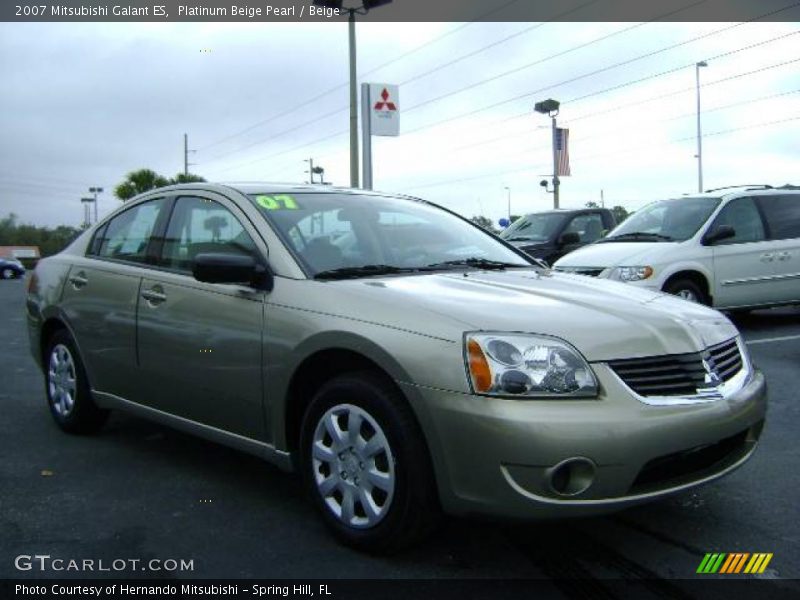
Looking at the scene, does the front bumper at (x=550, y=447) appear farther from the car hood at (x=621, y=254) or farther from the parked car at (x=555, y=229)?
the parked car at (x=555, y=229)

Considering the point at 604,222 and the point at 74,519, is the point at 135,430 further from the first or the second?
the point at 604,222

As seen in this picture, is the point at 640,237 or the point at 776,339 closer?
the point at 776,339

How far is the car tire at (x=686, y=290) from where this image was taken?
8625 millimetres

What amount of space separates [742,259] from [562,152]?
24776 mm

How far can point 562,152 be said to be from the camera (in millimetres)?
33031

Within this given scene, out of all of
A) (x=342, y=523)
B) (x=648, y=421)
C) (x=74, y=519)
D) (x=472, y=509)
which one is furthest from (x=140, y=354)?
(x=648, y=421)

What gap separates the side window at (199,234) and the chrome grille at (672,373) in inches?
70.7

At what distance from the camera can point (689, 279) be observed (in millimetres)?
8797

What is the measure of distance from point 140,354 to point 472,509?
2.18 meters

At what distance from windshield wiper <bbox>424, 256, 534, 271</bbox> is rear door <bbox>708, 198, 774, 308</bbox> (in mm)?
5578

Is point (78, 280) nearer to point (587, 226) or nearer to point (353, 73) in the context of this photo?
point (587, 226)

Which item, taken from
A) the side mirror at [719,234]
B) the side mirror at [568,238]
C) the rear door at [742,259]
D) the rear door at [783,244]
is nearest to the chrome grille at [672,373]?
the side mirror at [568,238]

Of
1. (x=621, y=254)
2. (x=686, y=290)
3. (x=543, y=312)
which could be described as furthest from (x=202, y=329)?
(x=686, y=290)

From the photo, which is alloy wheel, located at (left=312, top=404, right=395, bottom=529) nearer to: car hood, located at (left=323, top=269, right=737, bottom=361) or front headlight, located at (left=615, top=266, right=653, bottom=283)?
car hood, located at (left=323, top=269, right=737, bottom=361)
